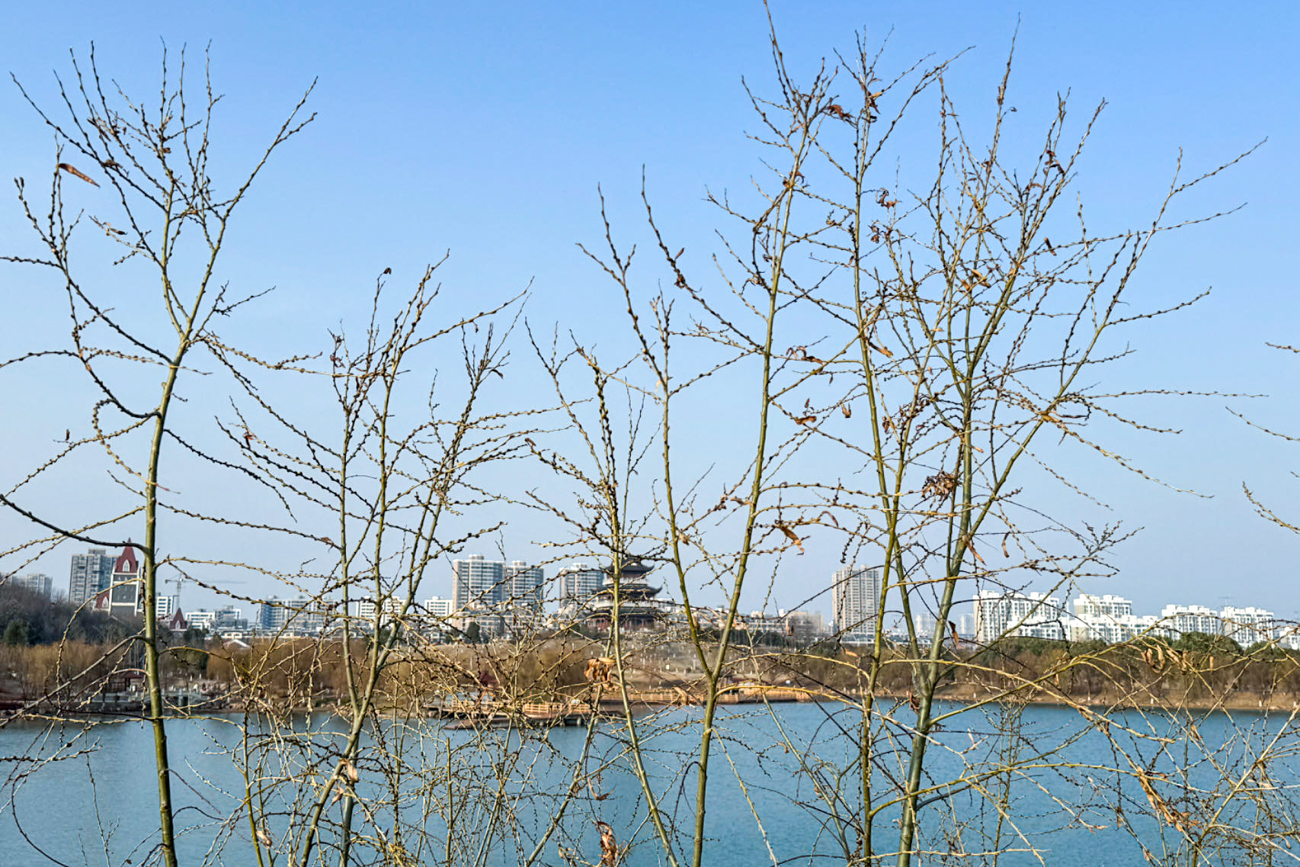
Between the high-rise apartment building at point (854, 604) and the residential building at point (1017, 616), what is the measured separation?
24 centimetres

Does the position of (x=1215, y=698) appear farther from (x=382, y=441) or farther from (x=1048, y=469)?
(x=382, y=441)

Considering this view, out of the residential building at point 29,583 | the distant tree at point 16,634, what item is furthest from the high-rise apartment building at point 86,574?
the distant tree at point 16,634

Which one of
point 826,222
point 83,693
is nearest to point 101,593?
point 83,693

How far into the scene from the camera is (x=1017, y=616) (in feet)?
8.95

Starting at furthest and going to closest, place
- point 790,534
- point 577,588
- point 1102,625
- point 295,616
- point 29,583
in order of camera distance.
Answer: point 29,583 → point 577,588 → point 1102,625 → point 295,616 → point 790,534

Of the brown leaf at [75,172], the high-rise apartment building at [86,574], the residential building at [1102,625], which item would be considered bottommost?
the residential building at [1102,625]

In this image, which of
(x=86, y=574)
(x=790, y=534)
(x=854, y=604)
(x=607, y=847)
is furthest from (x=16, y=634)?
(x=86, y=574)

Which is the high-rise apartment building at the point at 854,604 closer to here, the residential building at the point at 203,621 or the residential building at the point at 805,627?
the residential building at the point at 805,627

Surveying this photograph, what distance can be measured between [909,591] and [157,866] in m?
1.56

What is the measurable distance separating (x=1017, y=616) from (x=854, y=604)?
0.46m

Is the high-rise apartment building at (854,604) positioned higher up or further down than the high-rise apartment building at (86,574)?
further down

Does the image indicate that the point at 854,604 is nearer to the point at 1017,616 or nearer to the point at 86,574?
the point at 1017,616

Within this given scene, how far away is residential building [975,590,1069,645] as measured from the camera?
7.82 ft

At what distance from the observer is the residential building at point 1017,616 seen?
93.9 inches
